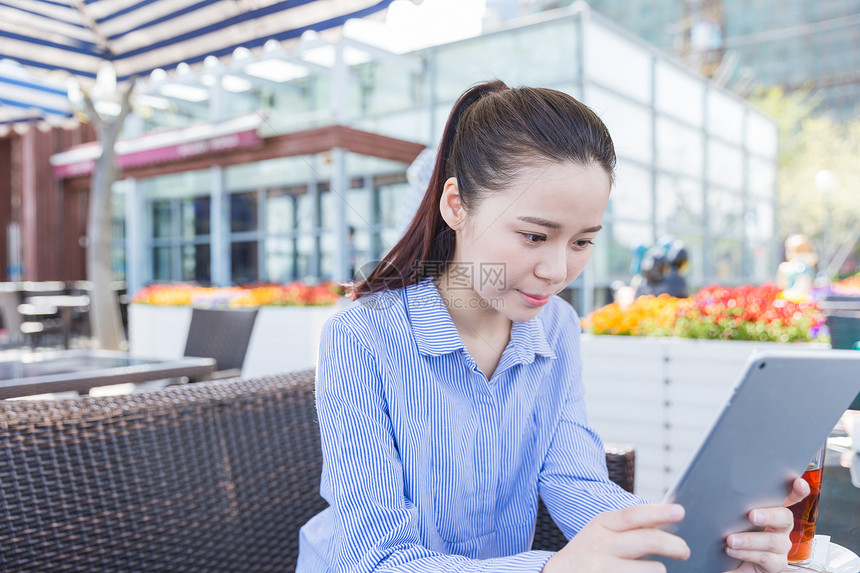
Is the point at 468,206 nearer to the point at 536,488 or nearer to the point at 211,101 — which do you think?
the point at 536,488

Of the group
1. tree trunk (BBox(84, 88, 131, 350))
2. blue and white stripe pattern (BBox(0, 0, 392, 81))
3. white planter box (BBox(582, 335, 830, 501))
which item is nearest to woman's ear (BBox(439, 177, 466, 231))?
blue and white stripe pattern (BBox(0, 0, 392, 81))

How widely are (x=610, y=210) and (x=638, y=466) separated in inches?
239

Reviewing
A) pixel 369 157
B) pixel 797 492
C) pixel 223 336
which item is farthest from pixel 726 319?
pixel 369 157

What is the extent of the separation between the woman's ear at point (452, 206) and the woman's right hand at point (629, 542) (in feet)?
1.74

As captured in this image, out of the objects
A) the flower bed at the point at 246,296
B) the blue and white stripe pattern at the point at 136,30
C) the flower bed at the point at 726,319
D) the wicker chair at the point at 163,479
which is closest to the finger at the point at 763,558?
the wicker chair at the point at 163,479

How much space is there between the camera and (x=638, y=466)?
3264mm

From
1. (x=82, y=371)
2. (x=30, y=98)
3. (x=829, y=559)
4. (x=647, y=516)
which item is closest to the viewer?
(x=647, y=516)

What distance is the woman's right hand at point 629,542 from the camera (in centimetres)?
62

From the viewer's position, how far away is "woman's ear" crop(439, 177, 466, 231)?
1056mm

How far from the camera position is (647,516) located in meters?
0.62

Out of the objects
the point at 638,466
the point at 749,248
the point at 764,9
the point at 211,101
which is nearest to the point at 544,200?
the point at 638,466

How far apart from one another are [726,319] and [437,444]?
2681 millimetres

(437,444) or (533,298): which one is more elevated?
(533,298)

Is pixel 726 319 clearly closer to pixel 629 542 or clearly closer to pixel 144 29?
pixel 629 542
